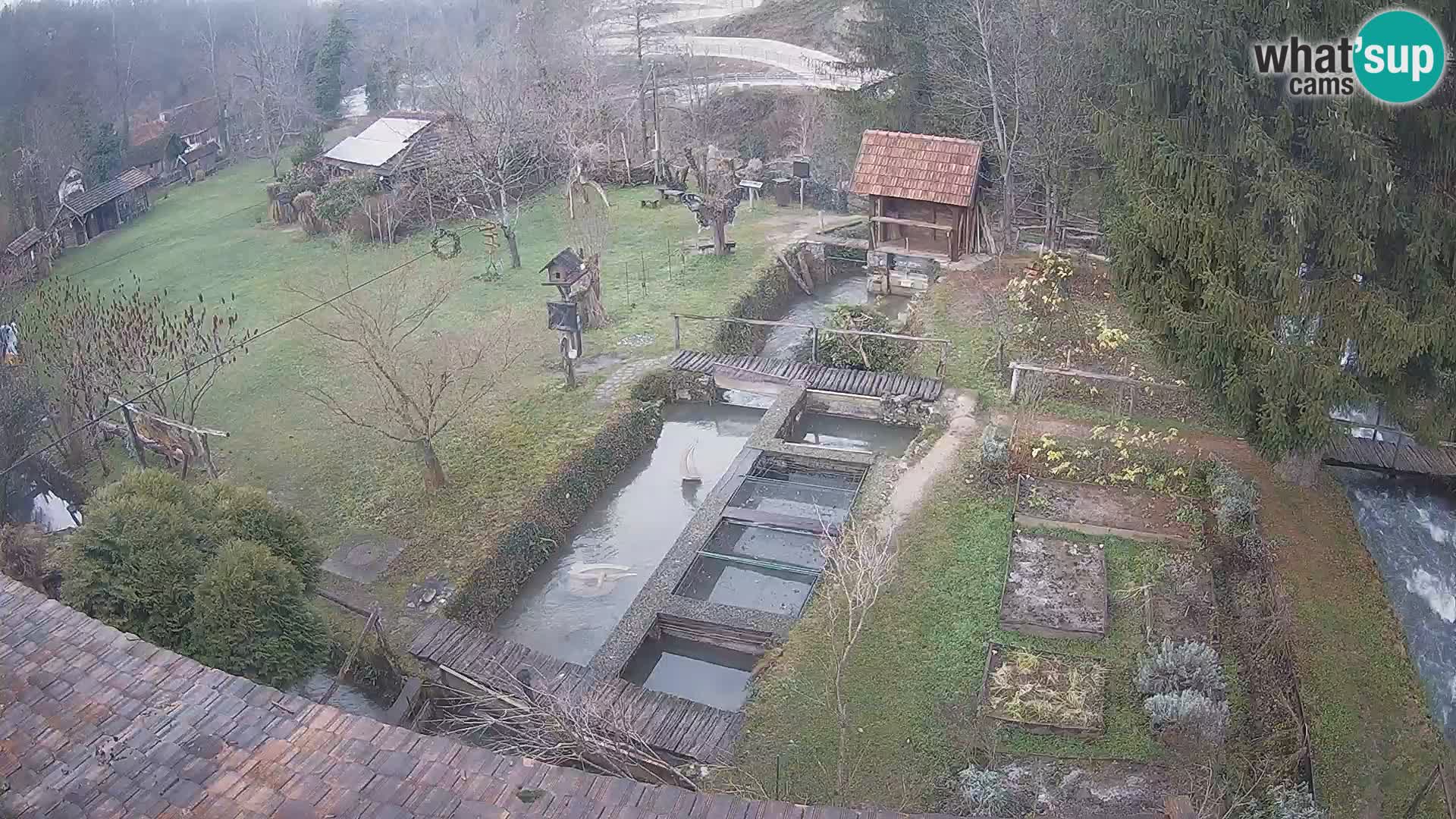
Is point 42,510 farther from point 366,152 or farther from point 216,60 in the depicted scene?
point 216,60

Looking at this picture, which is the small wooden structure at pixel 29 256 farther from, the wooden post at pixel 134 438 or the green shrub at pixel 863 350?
the green shrub at pixel 863 350

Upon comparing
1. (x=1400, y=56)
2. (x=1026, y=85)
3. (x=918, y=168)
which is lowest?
(x=918, y=168)

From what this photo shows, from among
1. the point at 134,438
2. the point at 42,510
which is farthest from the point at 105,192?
the point at 134,438


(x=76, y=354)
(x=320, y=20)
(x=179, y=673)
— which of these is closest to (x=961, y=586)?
(x=179, y=673)

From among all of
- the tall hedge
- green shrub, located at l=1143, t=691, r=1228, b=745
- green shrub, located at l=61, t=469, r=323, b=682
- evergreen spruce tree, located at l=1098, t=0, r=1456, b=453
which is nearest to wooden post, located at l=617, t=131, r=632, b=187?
the tall hedge

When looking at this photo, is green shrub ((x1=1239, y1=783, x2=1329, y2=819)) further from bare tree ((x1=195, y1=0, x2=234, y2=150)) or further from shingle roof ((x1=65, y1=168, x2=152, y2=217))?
bare tree ((x1=195, y1=0, x2=234, y2=150))

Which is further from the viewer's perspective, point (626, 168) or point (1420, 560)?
point (626, 168)
